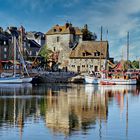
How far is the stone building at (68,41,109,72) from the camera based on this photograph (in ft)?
348

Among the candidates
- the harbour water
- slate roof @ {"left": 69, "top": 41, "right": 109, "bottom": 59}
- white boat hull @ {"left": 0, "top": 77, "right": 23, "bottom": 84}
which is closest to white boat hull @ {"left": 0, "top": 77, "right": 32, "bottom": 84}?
white boat hull @ {"left": 0, "top": 77, "right": 23, "bottom": 84}

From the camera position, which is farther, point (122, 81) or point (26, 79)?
point (122, 81)

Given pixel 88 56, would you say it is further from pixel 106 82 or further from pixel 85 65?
pixel 106 82

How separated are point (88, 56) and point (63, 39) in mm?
9464

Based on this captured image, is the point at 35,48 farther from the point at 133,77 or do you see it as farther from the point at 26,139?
the point at 26,139

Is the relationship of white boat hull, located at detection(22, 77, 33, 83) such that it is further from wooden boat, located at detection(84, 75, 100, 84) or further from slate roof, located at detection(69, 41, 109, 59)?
slate roof, located at detection(69, 41, 109, 59)

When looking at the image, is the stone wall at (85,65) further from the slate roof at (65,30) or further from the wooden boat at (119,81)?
the wooden boat at (119,81)

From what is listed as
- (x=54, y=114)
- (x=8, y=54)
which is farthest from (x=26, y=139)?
(x=8, y=54)

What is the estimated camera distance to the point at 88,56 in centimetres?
10625

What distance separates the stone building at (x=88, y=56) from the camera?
106 m

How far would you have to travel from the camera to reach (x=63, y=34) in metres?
112

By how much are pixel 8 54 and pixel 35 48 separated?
13.6 meters

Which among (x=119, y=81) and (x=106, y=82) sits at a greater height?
(x=119, y=81)

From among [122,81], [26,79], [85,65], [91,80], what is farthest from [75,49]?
[26,79]
